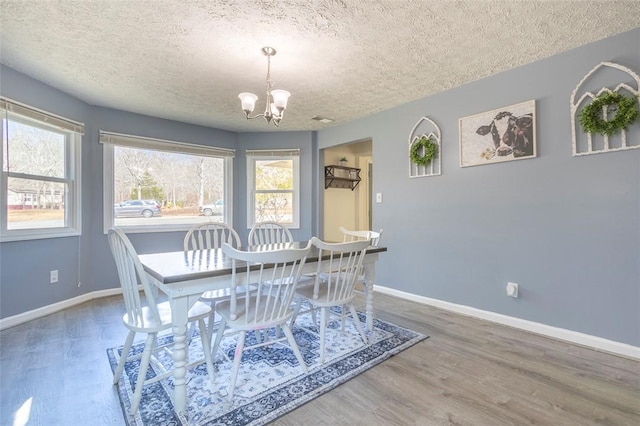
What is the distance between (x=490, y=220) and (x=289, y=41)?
2.41 m

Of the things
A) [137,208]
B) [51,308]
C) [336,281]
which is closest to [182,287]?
[336,281]

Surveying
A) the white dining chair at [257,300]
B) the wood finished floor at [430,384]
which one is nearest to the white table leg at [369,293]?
the wood finished floor at [430,384]

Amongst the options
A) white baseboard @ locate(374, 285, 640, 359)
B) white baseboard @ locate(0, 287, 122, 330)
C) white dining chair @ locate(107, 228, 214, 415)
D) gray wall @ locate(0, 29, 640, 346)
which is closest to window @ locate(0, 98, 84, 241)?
gray wall @ locate(0, 29, 640, 346)

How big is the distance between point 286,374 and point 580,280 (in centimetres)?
238

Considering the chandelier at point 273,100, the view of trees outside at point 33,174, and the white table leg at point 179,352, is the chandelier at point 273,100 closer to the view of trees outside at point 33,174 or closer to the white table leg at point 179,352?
the white table leg at point 179,352

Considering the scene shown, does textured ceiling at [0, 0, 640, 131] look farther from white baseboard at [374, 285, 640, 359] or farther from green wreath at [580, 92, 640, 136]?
white baseboard at [374, 285, 640, 359]

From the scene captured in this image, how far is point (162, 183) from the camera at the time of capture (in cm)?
411

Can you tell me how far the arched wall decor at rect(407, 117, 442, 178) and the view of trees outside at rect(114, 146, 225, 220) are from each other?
291 cm

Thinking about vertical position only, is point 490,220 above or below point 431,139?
below

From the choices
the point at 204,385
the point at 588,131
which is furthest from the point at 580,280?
the point at 204,385

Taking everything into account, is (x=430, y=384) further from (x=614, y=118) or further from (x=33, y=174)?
(x=33, y=174)

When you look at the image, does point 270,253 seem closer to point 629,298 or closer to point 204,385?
point 204,385

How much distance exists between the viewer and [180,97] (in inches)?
130

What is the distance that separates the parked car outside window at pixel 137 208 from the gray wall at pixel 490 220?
246mm
